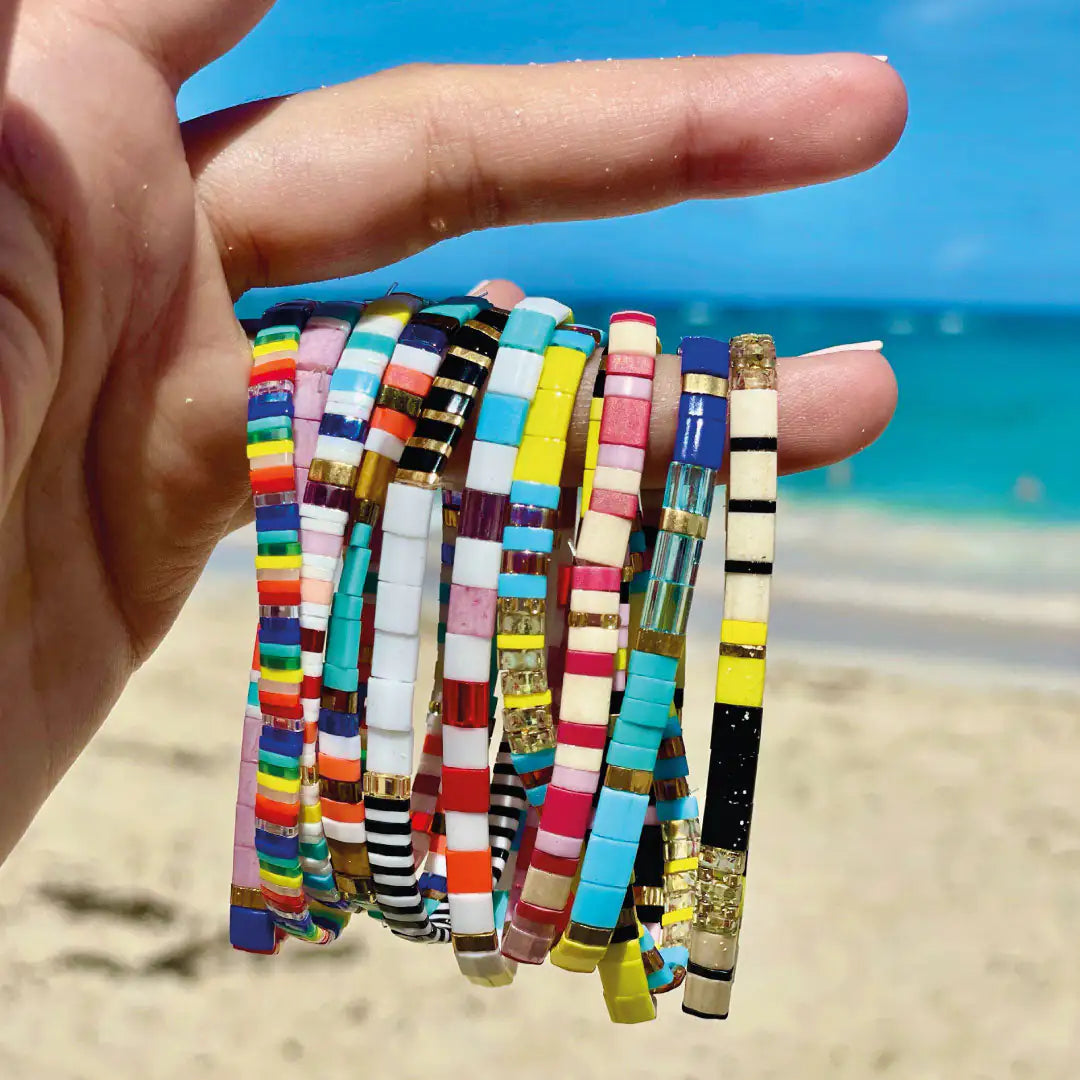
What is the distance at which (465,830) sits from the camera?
0.79m

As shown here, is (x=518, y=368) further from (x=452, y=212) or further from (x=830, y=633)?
(x=830, y=633)

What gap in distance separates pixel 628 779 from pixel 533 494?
0.65 ft

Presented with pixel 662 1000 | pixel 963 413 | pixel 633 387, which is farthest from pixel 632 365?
pixel 963 413

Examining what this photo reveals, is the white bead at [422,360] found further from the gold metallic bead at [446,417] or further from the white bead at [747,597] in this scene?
the white bead at [747,597]

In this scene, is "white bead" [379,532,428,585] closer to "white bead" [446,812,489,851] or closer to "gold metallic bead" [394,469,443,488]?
"gold metallic bead" [394,469,443,488]

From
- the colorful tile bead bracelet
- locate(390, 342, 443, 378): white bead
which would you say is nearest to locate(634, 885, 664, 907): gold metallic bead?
the colorful tile bead bracelet

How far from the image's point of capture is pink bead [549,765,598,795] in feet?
2.49

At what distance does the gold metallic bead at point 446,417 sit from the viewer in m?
0.80

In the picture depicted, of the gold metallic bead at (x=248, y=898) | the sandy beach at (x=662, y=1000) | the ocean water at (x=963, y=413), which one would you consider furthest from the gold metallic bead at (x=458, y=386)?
the ocean water at (x=963, y=413)

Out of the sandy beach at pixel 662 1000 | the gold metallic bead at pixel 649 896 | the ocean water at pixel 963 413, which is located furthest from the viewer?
the ocean water at pixel 963 413

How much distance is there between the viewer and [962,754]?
9.37 feet

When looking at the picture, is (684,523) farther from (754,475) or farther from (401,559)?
(401,559)

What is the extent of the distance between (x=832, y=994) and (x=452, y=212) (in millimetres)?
1621

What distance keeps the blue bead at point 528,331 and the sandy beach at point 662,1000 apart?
1437 millimetres
